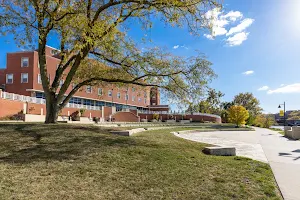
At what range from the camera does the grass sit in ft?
14.6

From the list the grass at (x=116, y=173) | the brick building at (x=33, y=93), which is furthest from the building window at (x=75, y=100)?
the grass at (x=116, y=173)

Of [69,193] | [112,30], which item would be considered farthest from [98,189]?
[112,30]

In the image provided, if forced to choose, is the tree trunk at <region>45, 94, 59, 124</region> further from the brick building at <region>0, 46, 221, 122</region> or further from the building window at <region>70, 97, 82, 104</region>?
the building window at <region>70, 97, 82, 104</region>

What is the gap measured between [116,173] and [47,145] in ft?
9.14

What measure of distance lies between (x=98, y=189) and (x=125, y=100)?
56.1 metres

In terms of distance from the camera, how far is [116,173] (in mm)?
5320

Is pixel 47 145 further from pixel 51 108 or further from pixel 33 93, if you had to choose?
pixel 33 93

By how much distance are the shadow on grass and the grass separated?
0.02 m

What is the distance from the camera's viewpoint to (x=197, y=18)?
10.2 meters

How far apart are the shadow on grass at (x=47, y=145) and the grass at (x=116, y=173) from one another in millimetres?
21

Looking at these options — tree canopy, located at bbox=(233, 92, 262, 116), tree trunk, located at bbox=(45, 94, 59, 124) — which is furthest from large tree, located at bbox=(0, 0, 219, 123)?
tree canopy, located at bbox=(233, 92, 262, 116)

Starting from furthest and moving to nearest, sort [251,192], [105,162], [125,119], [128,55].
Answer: [125,119]
[128,55]
[105,162]
[251,192]

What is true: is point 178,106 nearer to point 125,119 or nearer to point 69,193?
point 69,193

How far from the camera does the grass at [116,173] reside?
14.6 feet
